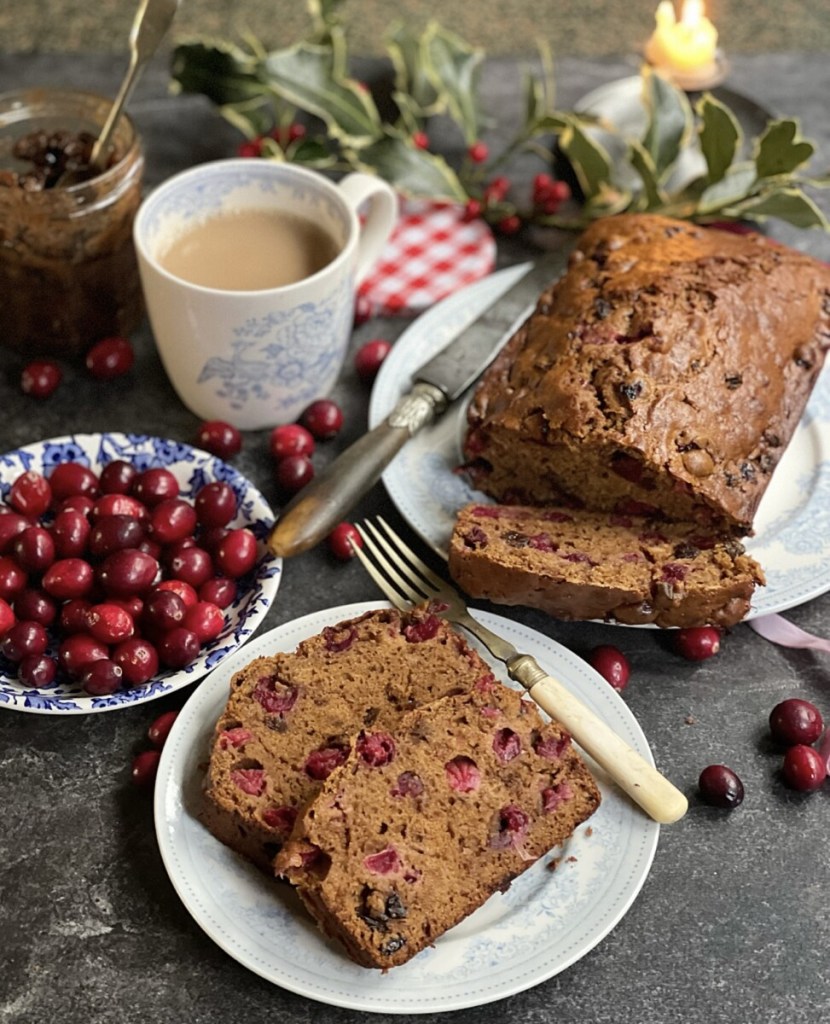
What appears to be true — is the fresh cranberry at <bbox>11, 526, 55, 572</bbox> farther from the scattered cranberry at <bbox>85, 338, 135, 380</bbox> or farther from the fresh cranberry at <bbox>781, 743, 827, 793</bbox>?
the fresh cranberry at <bbox>781, 743, 827, 793</bbox>

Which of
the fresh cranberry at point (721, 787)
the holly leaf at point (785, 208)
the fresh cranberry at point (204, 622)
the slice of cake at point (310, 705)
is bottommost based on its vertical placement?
the fresh cranberry at point (721, 787)

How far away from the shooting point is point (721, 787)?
6.82 ft

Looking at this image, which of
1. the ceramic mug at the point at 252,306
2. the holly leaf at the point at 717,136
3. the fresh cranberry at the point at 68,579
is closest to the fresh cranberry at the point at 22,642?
the fresh cranberry at the point at 68,579

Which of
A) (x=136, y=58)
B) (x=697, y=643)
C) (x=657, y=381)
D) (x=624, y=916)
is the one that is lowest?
(x=624, y=916)

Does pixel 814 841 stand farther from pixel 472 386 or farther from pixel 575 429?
pixel 472 386

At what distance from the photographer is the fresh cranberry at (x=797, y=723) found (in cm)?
217

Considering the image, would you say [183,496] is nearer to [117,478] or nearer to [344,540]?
[117,478]

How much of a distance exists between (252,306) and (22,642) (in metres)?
0.82

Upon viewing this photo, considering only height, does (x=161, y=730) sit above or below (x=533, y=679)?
below

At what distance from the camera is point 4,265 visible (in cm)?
266

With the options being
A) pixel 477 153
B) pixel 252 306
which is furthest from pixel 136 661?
pixel 477 153

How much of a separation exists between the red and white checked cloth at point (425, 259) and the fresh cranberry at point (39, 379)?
0.80 metres

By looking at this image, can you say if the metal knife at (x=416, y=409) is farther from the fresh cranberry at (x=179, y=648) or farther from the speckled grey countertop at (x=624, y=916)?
the fresh cranberry at (x=179, y=648)

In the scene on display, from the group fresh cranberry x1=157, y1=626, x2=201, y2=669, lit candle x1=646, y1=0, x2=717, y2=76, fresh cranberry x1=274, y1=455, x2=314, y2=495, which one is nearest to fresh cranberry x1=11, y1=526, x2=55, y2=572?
fresh cranberry x1=157, y1=626, x2=201, y2=669
